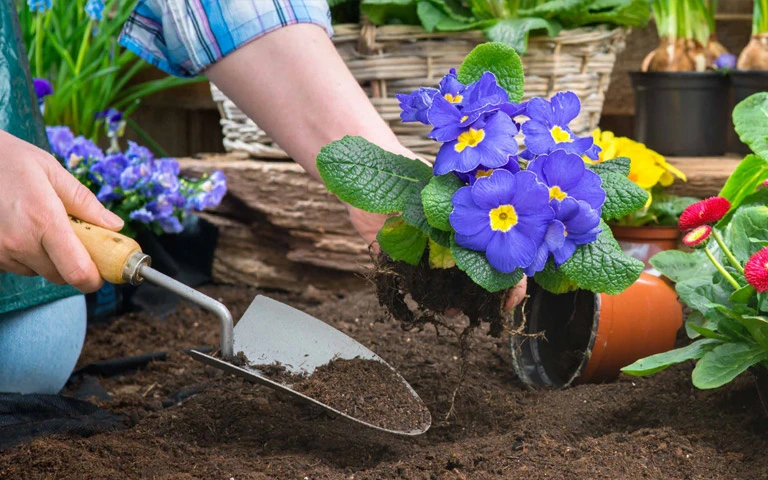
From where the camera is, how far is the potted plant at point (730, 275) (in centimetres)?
114

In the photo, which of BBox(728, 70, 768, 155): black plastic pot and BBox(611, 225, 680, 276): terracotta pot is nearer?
BBox(611, 225, 680, 276): terracotta pot

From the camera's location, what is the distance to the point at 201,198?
2.24m

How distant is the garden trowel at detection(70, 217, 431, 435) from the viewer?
3.62 ft

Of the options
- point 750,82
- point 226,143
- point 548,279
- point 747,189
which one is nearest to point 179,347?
point 226,143

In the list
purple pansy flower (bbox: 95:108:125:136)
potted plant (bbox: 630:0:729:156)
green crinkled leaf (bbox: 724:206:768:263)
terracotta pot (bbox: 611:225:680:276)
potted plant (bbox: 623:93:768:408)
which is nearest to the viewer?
potted plant (bbox: 623:93:768:408)

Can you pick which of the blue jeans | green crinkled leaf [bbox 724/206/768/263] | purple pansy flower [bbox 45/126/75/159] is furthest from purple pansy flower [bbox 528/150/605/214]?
purple pansy flower [bbox 45/126/75/159]

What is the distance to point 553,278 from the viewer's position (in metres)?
1.14

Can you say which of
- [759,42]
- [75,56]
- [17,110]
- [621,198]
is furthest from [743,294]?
[75,56]

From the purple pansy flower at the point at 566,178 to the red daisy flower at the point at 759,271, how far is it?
0.20 metres

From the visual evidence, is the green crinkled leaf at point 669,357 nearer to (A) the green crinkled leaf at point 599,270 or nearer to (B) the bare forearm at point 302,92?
(A) the green crinkled leaf at point 599,270

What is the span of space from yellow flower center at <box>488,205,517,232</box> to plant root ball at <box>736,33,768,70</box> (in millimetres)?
1516

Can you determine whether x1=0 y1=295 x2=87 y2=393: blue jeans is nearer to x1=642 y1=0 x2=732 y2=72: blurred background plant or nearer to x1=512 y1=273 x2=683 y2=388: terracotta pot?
x1=512 y1=273 x2=683 y2=388: terracotta pot

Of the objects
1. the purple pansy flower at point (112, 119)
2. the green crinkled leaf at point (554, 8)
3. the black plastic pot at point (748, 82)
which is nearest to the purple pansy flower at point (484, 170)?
the green crinkled leaf at point (554, 8)

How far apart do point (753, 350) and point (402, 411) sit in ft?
1.64
